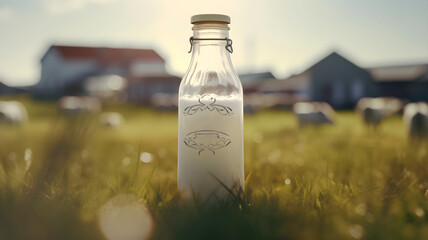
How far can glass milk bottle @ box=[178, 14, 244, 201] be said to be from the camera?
248 centimetres

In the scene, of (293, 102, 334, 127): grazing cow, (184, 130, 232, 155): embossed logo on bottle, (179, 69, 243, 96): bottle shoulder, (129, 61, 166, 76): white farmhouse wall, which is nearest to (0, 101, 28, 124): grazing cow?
(293, 102, 334, 127): grazing cow

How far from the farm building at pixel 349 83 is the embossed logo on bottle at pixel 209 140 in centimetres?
2991

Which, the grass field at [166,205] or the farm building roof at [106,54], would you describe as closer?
the grass field at [166,205]

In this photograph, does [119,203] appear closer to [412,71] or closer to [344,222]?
[344,222]

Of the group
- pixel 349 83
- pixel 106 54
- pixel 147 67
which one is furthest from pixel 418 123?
pixel 106 54

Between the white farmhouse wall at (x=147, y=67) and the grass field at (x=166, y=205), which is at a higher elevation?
the white farmhouse wall at (x=147, y=67)

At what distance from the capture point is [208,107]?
247cm

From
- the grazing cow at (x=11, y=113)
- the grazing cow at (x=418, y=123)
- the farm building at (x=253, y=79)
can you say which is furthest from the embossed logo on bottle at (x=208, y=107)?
the farm building at (x=253, y=79)

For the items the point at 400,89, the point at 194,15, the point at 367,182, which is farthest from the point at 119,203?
the point at 400,89

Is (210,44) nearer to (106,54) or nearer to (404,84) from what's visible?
(404,84)

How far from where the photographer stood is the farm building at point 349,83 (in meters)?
31.5

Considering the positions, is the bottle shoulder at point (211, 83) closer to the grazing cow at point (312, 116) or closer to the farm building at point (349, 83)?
the grazing cow at point (312, 116)

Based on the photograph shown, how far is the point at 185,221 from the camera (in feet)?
6.01

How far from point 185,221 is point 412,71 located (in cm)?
3733
